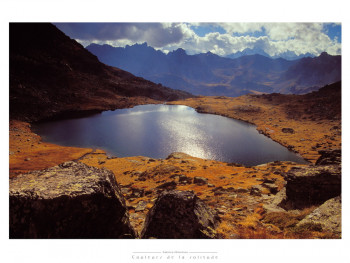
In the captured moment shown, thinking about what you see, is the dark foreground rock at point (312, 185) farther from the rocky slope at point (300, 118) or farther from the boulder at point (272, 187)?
the rocky slope at point (300, 118)

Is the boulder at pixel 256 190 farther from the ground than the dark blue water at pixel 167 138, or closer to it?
closer to it

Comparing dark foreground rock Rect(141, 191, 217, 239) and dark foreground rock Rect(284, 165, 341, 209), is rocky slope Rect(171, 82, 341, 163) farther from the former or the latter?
dark foreground rock Rect(141, 191, 217, 239)

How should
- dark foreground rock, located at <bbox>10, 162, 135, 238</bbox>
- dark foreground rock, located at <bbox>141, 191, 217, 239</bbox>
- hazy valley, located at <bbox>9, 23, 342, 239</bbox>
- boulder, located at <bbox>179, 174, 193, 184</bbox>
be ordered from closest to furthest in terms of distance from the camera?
dark foreground rock, located at <bbox>10, 162, 135, 238</bbox> < hazy valley, located at <bbox>9, 23, 342, 239</bbox> < dark foreground rock, located at <bbox>141, 191, 217, 239</bbox> < boulder, located at <bbox>179, 174, 193, 184</bbox>

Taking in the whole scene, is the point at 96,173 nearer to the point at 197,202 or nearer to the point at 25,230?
the point at 25,230

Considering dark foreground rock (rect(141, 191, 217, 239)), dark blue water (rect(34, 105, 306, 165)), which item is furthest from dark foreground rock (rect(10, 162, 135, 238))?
dark blue water (rect(34, 105, 306, 165))

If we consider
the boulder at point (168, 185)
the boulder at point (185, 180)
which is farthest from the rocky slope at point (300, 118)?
the boulder at point (168, 185)
